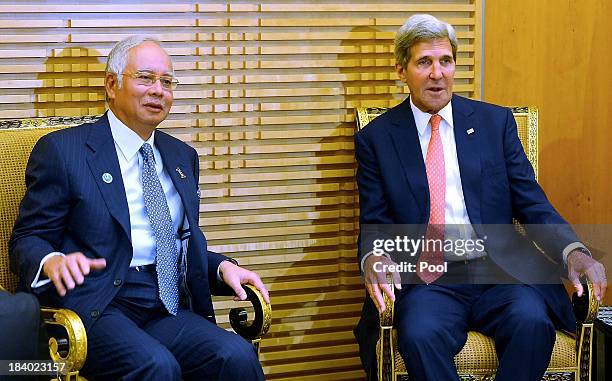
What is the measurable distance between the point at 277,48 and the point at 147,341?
56.9 inches

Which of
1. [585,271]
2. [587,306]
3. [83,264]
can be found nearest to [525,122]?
[585,271]

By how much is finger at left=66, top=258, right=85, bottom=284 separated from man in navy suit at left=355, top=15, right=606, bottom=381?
3.32ft

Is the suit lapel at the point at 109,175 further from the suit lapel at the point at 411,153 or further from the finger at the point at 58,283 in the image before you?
the suit lapel at the point at 411,153

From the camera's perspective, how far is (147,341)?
9.37 feet

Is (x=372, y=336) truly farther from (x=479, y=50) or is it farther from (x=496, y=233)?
(x=479, y=50)

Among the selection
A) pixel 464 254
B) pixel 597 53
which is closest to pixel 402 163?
pixel 464 254

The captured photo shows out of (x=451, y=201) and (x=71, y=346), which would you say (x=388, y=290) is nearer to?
(x=451, y=201)

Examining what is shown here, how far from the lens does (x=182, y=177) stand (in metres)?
3.22

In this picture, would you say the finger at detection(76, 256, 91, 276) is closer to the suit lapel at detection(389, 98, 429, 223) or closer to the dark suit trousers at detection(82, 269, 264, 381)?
the dark suit trousers at detection(82, 269, 264, 381)

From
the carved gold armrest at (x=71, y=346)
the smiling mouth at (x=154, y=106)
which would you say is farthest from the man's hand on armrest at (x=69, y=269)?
the smiling mouth at (x=154, y=106)

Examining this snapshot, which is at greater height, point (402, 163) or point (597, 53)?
point (597, 53)

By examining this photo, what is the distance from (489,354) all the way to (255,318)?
80cm

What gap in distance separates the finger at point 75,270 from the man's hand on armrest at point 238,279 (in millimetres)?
546

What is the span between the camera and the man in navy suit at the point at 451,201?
3.35 metres
